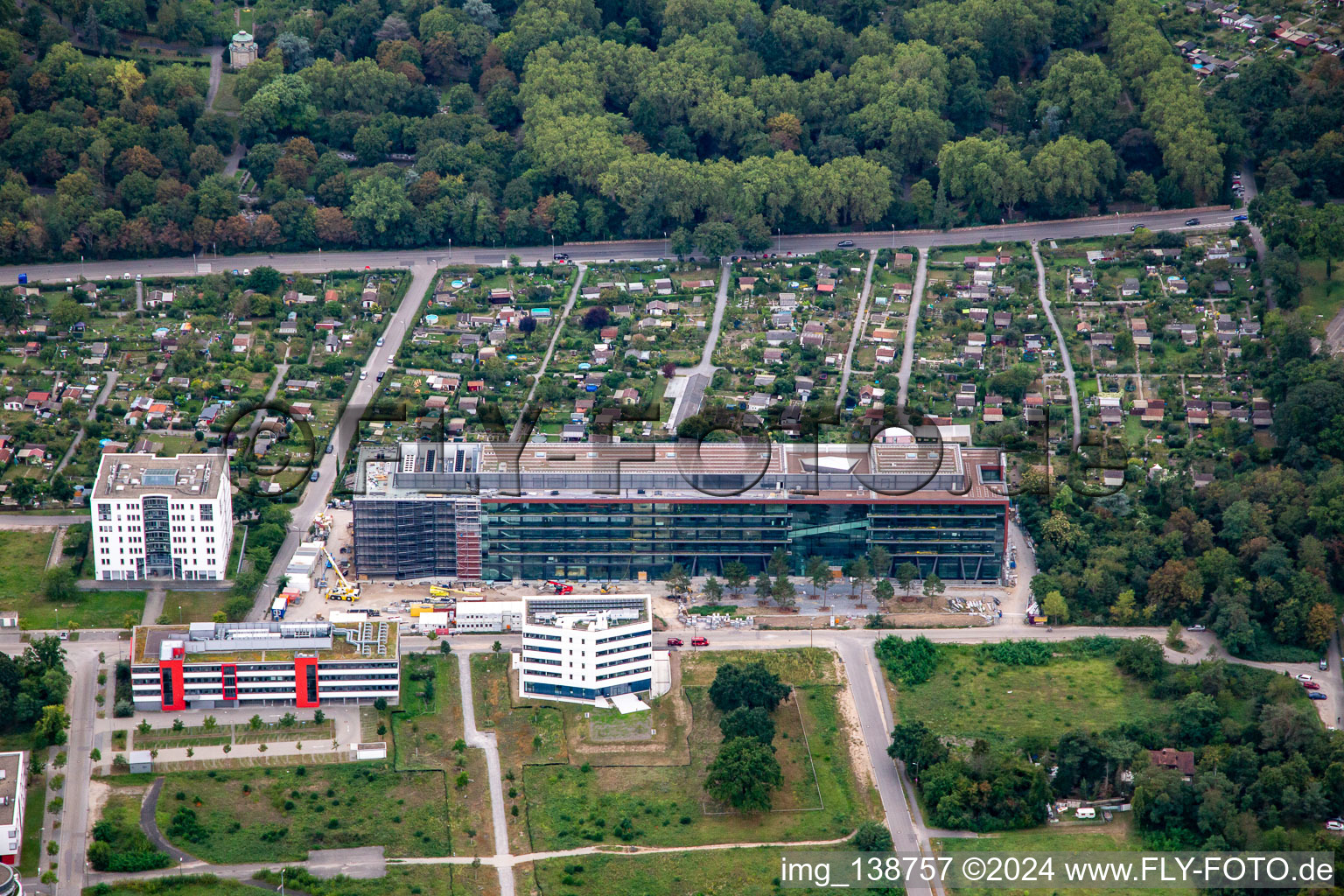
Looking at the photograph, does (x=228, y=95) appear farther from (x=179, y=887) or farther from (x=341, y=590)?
(x=179, y=887)

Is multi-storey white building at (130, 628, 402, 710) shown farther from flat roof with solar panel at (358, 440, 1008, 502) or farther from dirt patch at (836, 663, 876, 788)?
dirt patch at (836, 663, 876, 788)

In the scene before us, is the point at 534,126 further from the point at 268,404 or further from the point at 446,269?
the point at 268,404

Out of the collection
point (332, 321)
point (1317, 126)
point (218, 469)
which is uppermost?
point (1317, 126)

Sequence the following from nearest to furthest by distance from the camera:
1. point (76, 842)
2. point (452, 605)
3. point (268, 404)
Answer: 1. point (76, 842)
2. point (452, 605)
3. point (268, 404)

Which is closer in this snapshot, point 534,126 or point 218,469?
point 218,469

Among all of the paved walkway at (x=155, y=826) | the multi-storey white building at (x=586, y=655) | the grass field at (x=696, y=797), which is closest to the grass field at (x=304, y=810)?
the paved walkway at (x=155, y=826)

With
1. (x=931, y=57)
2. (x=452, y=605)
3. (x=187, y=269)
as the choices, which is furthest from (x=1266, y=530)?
(x=187, y=269)

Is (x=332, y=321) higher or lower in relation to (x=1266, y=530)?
higher
